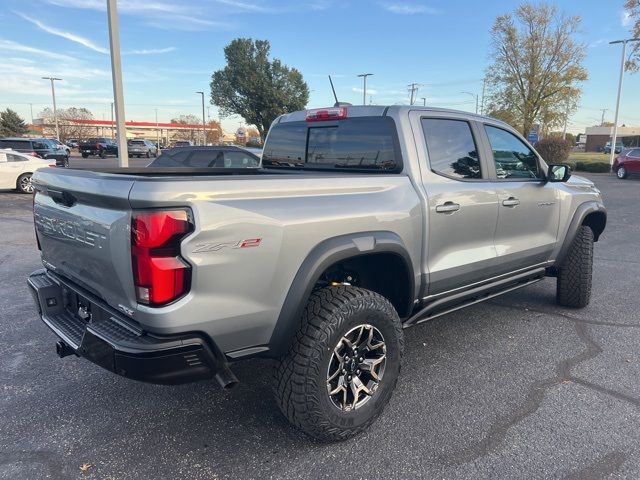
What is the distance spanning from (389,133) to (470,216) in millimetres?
835

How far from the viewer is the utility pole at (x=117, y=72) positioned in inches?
337

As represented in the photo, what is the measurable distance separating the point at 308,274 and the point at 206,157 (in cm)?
A: 827

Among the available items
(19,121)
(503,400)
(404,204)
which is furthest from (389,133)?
(19,121)

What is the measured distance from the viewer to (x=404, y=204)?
10.0 feet

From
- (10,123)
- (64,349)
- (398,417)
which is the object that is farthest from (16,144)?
(10,123)

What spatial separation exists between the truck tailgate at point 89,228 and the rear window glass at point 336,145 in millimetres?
1753

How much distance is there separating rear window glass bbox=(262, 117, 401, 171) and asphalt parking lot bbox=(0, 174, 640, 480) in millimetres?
1580

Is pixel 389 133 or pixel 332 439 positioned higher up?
pixel 389 133

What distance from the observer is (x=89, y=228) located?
7.85ft

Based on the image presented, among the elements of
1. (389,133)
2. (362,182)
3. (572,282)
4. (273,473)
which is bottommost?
(273,473)

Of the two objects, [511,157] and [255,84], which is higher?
[255,84]

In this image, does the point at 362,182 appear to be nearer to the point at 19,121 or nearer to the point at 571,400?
the point at 571,400

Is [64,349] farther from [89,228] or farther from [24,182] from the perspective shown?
[24,182]

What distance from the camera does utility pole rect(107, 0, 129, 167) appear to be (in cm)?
856
